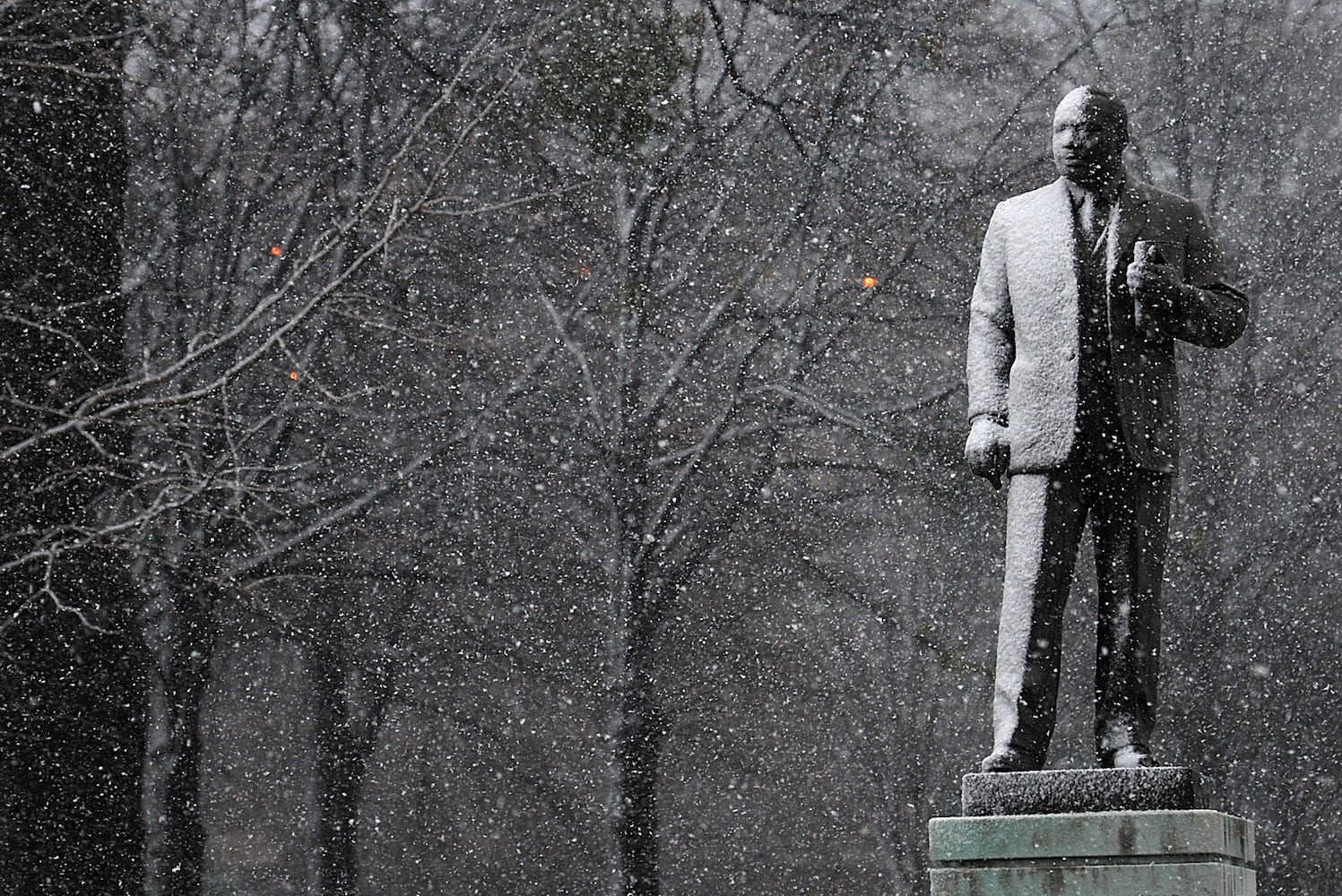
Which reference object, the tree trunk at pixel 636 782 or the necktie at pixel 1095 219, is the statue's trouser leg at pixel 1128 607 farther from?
the tree trunk at pixel 636 782

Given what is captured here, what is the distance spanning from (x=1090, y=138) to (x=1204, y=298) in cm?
61

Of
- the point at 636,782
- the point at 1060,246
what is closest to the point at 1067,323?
the point at 1060,246

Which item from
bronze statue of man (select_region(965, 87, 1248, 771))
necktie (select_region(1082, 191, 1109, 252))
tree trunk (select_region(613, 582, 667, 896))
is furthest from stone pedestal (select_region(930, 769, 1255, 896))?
tree trunk (select_region(613, 582, 667, 896))

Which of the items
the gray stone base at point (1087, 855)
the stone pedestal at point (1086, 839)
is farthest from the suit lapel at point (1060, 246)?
the gray stone base at point (1087, 855)

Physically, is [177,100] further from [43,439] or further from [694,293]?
[43,439]

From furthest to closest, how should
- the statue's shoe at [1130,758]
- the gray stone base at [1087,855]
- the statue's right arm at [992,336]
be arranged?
the statue's right arm at [992,336] < the statue's shoe at [1130,758] < the gray stone base at [1087,855]

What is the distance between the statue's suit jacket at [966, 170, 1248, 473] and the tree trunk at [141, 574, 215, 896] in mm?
8646

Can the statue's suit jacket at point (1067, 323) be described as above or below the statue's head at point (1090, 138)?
below

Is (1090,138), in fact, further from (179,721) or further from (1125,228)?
(179,721)

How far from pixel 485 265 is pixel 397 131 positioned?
1846 mm

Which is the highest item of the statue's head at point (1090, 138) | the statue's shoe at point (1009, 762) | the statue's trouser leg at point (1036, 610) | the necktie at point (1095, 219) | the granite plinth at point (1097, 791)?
the statue's head at point (1090, 138)

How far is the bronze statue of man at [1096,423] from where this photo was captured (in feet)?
16.9

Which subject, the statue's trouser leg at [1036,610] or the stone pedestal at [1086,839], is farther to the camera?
the statue's trouser leg at [1036,610]

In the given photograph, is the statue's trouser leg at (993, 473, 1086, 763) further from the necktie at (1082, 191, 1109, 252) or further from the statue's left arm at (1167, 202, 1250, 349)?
the necktie at (1082, 191, 1109, 252)
